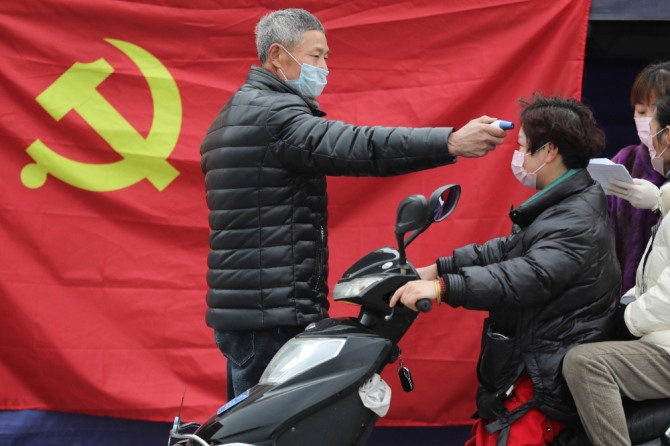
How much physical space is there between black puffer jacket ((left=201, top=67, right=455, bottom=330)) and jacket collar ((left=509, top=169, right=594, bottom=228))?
67cm

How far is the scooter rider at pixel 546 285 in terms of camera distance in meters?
3.22

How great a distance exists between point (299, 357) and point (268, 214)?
2.09 ft

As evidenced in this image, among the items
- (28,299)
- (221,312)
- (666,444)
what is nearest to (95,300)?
(28,299)

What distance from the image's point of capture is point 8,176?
4984 mm

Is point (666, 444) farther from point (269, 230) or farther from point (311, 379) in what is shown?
point (269, 230)

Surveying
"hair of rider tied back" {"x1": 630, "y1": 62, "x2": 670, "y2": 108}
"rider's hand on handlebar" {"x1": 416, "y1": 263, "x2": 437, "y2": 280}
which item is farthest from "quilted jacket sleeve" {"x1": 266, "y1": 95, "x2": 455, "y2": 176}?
"hair of rider tied back" {"x1": 630, "y1": 62, "x2": 670, "y2": 108}

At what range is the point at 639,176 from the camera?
4.30 metres

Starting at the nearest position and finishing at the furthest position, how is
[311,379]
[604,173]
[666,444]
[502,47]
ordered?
[311,379] < [666,444] < [604,173] < [502,47]

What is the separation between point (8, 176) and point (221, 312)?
2.10 m

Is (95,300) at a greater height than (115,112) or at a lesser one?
lesser

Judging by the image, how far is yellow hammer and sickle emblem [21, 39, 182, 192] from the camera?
496 cm

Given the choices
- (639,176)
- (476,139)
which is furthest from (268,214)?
(639,176)

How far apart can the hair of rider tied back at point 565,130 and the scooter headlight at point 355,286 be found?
88 cm

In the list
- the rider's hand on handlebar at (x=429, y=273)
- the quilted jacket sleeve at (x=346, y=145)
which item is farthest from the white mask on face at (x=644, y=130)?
the quilted jacket sleeve at (x=346, y=145)
